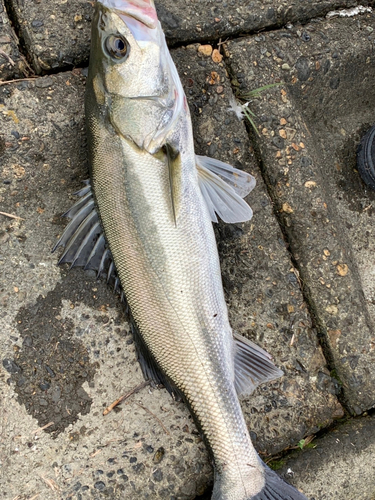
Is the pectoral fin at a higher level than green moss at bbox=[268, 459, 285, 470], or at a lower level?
higher

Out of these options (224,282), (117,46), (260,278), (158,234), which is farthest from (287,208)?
(117,46)

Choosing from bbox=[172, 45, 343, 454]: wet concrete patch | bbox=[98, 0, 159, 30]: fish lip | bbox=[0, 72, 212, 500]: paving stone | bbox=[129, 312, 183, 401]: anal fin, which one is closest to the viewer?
bbox=[98, 0, 159, 30]: fish lip

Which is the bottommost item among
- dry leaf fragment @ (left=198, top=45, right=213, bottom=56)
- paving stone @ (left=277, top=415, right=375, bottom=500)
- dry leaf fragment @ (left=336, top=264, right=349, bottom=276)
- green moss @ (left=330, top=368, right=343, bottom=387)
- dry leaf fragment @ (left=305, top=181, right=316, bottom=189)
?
paving stone @ (left=277, top=415, right=375, bottom=500)

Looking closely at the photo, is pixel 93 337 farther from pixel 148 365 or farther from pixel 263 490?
pixel 263 490

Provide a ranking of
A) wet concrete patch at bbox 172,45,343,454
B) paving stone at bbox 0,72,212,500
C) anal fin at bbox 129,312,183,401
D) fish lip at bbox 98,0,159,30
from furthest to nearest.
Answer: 1. wet concrete patch at bbox 172,45,343,454
2. paving stone at bbox 0,72,212,500
3. anal fin at bbox 129,312,183,401
4. fish lip at bbox 98,0,159,30

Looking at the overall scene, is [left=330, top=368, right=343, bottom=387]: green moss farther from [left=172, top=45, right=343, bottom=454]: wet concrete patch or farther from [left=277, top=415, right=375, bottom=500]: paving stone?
[left=277, top=415, right=375, bottom=500]: paving stone

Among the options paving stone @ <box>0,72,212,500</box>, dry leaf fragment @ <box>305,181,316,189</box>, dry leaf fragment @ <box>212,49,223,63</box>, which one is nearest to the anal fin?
paving stone @ <box>0,72,212,500</box>

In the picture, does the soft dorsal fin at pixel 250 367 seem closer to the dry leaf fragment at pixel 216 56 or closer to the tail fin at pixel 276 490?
the tail fin at pixel 276 490

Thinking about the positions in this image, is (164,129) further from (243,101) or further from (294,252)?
(294,252)
